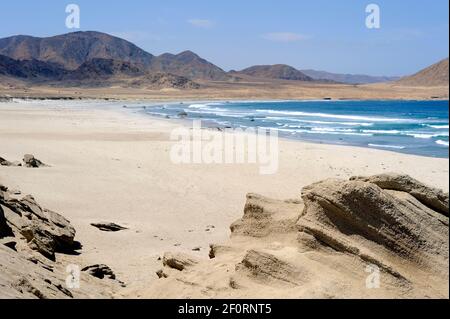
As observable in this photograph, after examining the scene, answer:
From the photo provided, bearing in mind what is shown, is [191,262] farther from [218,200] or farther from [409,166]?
[409,166]

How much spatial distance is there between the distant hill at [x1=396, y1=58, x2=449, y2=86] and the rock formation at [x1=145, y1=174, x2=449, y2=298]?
175 metres

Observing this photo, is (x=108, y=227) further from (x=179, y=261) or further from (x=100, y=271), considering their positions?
(x=179, y=261)

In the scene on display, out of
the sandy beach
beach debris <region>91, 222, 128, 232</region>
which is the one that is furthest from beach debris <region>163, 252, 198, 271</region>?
beach debris <region>91, 222, 128, 232</region>

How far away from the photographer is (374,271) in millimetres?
5250

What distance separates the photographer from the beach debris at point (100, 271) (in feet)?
24.9

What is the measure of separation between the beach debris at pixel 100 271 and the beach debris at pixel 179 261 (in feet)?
4.07

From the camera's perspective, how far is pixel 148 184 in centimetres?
1579

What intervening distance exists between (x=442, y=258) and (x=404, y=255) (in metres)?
0.36

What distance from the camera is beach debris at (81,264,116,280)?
24.9ft

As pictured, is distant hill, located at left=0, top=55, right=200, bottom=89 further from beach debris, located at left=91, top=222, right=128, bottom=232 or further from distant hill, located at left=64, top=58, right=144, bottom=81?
beach debris, located at left=91, top=222, right=128, bottom=232

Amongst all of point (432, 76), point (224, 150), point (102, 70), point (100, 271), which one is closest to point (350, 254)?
point (100, 271)

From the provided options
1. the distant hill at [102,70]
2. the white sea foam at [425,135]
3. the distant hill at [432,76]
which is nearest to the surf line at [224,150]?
the white sea foam at [425,135]

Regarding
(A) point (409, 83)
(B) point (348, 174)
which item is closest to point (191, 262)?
(B) point (348, 174)
